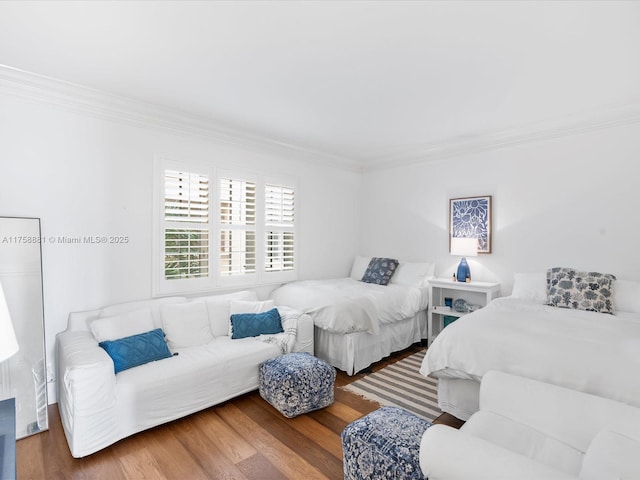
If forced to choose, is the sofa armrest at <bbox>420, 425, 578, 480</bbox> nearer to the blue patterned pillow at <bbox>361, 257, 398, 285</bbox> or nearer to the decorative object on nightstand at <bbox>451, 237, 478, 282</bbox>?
the decorative object on nightstand at <bbox>451, 237, 478, 282</bbox>

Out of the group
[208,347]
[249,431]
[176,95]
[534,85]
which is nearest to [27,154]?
[176,95]

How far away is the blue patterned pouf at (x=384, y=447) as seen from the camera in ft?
5.21

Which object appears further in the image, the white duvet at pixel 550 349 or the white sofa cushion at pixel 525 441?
the white duvet at pixel 550 349

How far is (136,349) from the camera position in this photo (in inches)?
→ 99.0

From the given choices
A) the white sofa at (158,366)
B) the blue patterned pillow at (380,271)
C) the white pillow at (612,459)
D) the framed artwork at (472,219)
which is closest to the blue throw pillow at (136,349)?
the white sofa at (158,366)

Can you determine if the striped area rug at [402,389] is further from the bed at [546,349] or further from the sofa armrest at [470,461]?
the sofa armrest at [470,461]

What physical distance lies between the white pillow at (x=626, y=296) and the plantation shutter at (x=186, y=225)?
3911mm

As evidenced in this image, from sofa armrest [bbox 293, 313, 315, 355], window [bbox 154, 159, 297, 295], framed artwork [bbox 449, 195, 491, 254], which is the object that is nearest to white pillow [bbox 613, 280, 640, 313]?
framed artwork [bbox 449, 195, 491, 254]

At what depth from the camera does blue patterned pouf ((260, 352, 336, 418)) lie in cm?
252

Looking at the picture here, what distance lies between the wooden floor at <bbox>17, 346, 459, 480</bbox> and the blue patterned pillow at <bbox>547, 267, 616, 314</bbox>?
155cm

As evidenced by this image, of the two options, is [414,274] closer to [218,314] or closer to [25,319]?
[218,314]

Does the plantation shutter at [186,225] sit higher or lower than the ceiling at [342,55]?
lower

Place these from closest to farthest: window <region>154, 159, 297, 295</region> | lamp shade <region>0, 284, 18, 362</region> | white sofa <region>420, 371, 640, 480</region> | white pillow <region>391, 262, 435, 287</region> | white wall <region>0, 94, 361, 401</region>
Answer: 1. lamp shade <region>0, 284, 18, 362</region>
2. white sofa <region>420, 371, 640, 480</region>
3. white wall <region>0, 94, 361, 401</region>
4. window <region>154, 159, 297, 295</region>
5. white pillow <region>391, 262, 435, 287</region>

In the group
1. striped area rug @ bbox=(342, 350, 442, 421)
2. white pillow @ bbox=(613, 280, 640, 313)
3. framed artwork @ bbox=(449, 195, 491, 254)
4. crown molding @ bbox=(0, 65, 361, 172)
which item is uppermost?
crown molding @ bbox=(0, 65, 361, 172)
